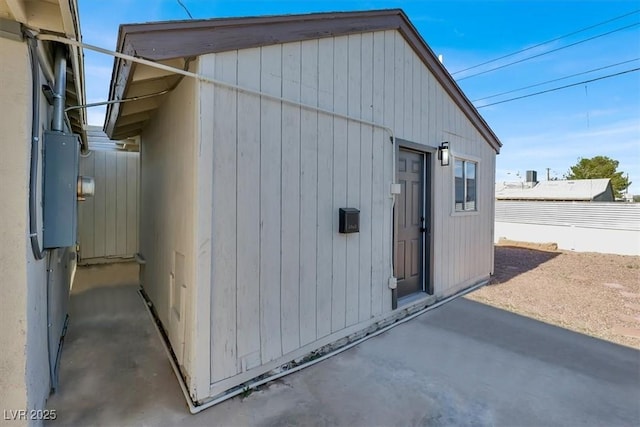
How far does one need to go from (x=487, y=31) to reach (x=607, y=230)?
7.07 m

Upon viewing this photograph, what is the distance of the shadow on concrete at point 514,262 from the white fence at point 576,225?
1471mm

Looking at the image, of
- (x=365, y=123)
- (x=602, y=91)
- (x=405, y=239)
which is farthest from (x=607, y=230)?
(x=365, y=123)

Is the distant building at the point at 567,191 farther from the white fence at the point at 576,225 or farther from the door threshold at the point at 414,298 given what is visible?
the door threshold at the point at 414,298

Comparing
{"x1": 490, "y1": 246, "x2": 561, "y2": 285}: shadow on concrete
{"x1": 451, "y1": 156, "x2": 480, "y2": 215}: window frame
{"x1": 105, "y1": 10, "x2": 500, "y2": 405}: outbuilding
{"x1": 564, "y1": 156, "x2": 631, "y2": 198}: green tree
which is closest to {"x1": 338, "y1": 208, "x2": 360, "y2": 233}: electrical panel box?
{"x1": 105, "y1": 10, "x2": 500, "y2": 405}: outbuilding

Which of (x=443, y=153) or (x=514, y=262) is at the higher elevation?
(x=443, y=153)

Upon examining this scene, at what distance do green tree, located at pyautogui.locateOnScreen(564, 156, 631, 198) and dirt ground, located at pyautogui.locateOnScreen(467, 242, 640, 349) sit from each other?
22897mm

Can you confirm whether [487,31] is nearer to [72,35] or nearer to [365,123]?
[365,123]

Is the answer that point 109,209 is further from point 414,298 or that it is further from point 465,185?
point 465,185

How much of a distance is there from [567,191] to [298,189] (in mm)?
20698

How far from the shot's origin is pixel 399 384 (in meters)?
2.37

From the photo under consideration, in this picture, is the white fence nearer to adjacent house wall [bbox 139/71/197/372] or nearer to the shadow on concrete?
the shadow on concrete

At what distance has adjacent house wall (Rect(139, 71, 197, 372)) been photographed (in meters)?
2.31

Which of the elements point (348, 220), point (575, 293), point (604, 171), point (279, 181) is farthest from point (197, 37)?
point (604, 171)

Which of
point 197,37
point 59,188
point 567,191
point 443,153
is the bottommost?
point 59,188
